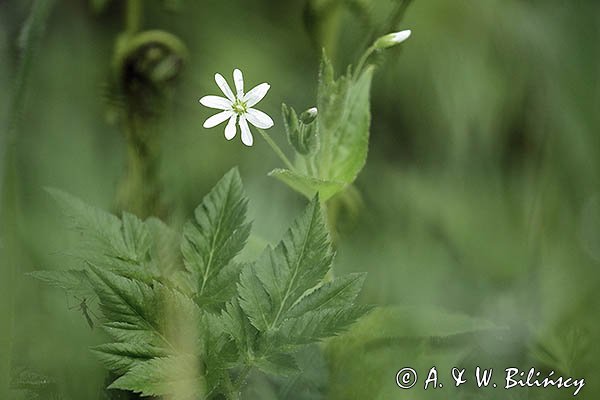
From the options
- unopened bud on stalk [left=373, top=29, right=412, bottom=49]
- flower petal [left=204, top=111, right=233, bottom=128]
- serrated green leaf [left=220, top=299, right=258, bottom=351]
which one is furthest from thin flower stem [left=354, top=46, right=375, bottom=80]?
serrated green leaf [left=220, top=299, right=258, bottom=351]

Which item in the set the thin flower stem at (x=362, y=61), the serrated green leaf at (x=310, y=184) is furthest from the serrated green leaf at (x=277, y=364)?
the thin flower stem at (x=362, y=61)

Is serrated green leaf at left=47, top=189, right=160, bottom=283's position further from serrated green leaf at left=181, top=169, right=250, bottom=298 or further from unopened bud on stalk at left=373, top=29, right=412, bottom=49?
unopened bud on stalk at left=373, top=29, right=412, bottom=49

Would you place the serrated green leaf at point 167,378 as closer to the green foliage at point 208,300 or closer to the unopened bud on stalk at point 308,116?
the green foliage at point 208,300

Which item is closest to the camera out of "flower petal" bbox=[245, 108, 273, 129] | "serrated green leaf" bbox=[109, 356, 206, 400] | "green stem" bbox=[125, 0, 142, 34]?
"serrated green leaf" bbox=[109, 356, 206, 400]

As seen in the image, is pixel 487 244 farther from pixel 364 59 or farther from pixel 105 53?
pixel 105 53

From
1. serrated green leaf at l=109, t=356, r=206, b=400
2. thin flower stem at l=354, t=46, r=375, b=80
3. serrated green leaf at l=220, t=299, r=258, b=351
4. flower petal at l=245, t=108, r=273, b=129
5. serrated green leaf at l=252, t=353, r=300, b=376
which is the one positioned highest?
thin flower stem at l=354, t=46, r=375, b=80

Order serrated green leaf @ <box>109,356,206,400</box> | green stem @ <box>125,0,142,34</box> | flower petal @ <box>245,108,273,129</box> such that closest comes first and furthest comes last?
serrated green leaf @ <box>109,356,206,400</box> < flower petal @ <box>245,108,273,129</box> < green stem @ <box>125,0,142,34</box>
